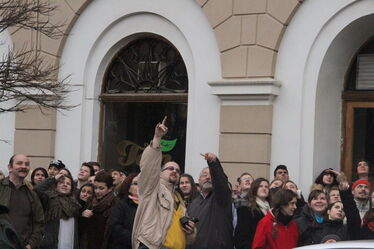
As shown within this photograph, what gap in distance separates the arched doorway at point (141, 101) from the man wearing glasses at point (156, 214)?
7.18m

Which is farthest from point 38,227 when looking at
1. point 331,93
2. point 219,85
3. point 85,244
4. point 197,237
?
point 331,93

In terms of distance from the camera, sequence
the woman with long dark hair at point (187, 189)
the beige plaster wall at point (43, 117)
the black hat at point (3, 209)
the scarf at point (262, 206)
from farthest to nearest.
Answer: the beige plaster wall at point (43, 117)
the woman with long dark hair at point (187, 189)
the scarf at point (262, 206)
the black hat at point (3, 209)

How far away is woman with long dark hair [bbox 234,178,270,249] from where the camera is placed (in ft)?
37.1

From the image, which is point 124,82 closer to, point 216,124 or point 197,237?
A: point 216,124

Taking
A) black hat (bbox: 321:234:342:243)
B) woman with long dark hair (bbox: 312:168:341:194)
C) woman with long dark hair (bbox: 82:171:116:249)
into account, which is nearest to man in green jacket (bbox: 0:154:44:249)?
woman with long dark hair (bbox: 82:171:116:249)

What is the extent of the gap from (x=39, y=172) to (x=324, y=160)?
16.6ft

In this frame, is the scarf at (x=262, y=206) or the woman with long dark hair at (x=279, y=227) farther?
the scarf at (x=262, y=206)

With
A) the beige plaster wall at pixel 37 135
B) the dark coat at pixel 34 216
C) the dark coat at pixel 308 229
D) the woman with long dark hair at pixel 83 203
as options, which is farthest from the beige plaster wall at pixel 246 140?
the dark coat at pixel 34 216

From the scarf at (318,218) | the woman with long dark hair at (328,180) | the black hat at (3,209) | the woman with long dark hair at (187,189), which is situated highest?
the woman with long dark hair at (328,180)

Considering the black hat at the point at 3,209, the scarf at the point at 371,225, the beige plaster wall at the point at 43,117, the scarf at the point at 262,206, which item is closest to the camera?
the black hat at the point at 3,209

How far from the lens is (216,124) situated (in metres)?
16.7

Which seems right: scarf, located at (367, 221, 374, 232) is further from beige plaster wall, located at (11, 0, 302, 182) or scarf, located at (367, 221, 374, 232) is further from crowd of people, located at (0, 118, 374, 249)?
beige plaster wall, located at (11, 0, 302, 182)

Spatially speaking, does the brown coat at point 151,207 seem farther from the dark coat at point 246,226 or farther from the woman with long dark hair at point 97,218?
the woman with long dark hair at point 97,218

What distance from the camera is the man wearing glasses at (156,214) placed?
10.3 metres
